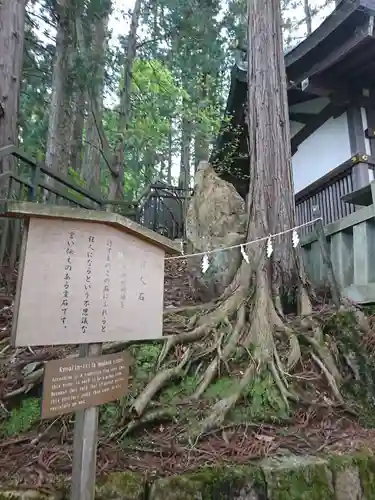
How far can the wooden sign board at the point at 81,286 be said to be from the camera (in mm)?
1825

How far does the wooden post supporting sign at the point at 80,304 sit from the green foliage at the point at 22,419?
44.0 inches

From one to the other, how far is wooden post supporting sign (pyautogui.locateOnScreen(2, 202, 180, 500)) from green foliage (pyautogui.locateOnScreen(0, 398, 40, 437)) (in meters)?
1.12

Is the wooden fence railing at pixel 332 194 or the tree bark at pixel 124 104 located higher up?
the tree bark at pixel 124 104

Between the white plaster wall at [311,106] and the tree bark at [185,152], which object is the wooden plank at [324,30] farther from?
the tree bark at [185,152]

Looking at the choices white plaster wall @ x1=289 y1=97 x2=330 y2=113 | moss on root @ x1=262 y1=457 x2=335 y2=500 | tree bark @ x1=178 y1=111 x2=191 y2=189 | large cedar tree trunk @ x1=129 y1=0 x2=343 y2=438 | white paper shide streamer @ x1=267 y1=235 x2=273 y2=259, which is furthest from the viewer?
tree bark @ x1=178 y1=111 x2=191 y2=189

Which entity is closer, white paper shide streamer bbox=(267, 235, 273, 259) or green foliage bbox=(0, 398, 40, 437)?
green foliage bbox=(0, 398, 40, 437)

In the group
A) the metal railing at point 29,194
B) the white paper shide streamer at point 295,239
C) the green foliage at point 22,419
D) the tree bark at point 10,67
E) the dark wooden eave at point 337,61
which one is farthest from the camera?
the tree bark at point 10,67

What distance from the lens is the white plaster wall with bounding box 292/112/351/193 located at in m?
7.89

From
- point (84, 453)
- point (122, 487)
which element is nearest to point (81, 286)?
point (84, 453)

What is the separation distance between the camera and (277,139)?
5.13 meters

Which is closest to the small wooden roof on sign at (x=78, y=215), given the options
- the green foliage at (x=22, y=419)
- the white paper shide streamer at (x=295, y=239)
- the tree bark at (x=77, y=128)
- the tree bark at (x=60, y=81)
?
the green foliage at (x=22, y=419)

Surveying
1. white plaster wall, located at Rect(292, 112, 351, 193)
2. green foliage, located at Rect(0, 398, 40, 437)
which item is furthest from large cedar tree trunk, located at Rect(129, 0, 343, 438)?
white plaster wall, located at Rect(292, 112, 351, 193)

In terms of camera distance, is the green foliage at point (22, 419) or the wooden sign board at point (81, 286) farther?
the green foliage at point (22, 419)

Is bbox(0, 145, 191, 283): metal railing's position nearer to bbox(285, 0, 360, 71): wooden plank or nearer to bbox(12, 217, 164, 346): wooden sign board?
bbox(12, 217, 164, 346): wooden sign board
